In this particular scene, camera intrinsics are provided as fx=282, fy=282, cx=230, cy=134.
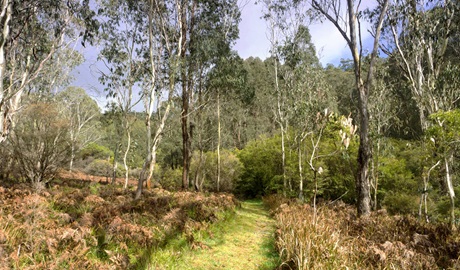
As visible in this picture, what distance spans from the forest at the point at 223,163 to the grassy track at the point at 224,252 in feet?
0.16

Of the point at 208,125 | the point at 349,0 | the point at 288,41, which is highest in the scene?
the point at 288,41

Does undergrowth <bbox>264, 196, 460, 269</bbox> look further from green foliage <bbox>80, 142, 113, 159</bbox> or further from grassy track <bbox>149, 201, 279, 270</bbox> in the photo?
green foliage <bbox>80, 142, 113, 159</bbox>

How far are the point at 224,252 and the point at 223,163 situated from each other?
14906mm

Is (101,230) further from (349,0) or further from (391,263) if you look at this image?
(349,0)

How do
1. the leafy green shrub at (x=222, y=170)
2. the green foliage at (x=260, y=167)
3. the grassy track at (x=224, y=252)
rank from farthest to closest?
the leafy green shrub at (x=222, y=170)
the green foliage at (x=260, y=167)
the grassy track at (x=224, y=252)

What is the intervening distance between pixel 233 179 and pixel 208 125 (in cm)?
667

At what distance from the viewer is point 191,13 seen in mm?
15391

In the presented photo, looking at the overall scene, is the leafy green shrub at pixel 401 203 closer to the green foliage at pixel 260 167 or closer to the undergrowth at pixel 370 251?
the green foliage at pixel 260 167

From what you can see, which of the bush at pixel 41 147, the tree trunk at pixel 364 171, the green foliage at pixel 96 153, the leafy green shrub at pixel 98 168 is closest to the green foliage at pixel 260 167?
the tree trunk at pixel 364 171

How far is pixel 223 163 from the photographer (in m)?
20.7

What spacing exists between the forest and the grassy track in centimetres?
5

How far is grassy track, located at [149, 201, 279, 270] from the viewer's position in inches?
188

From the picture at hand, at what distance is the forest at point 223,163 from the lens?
4.59 meters

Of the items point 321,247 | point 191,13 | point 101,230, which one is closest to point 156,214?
point 101,230
